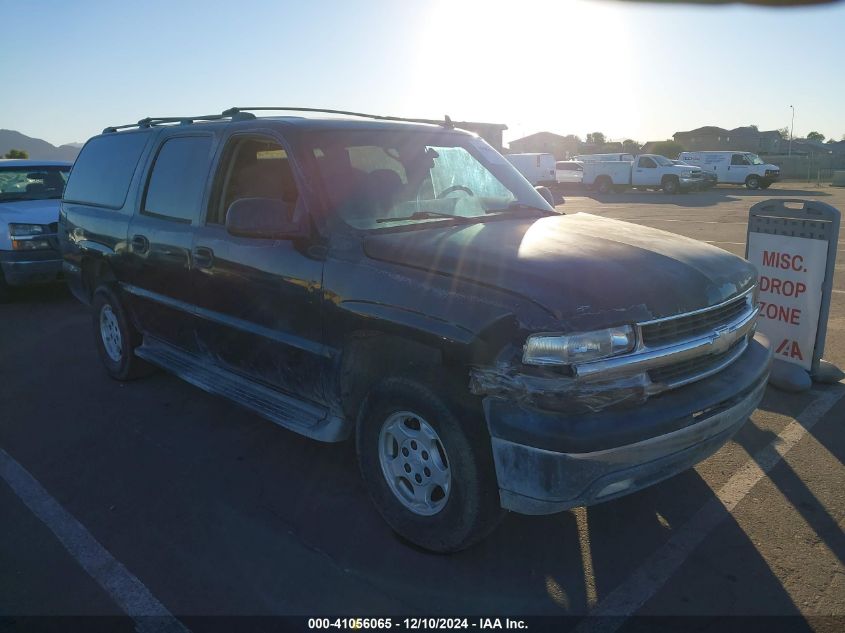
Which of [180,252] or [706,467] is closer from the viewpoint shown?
[706,467]

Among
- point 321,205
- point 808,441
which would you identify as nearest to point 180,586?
point 321,205

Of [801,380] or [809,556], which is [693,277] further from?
[801,380]

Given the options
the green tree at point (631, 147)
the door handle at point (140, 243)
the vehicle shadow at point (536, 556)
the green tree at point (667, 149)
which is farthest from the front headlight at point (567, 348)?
the green tree at point (631, 147)

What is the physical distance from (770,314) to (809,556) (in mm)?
2737

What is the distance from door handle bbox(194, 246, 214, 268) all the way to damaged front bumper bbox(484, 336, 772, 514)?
2.26 meters

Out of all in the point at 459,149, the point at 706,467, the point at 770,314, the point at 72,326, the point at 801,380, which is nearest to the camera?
the point at 706,467

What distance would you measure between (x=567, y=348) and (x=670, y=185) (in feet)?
102

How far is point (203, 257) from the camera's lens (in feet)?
13.7

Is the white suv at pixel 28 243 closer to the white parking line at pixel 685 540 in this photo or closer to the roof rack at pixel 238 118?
the roof rack at pixel 238 118

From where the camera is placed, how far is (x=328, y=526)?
3.36 meters

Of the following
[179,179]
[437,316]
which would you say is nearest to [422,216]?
[437,316]

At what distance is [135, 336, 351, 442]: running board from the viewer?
347cm

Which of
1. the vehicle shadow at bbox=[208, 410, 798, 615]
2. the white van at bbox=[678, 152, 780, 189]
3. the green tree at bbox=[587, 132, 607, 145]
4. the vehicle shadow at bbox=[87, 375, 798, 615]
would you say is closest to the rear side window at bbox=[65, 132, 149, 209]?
the vehicle shadow at bbox=[87, 375, 798, 615]

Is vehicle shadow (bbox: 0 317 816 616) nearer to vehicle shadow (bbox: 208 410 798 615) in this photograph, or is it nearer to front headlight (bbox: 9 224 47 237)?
vehicle shadow (bbox: 208 410 798 615)
